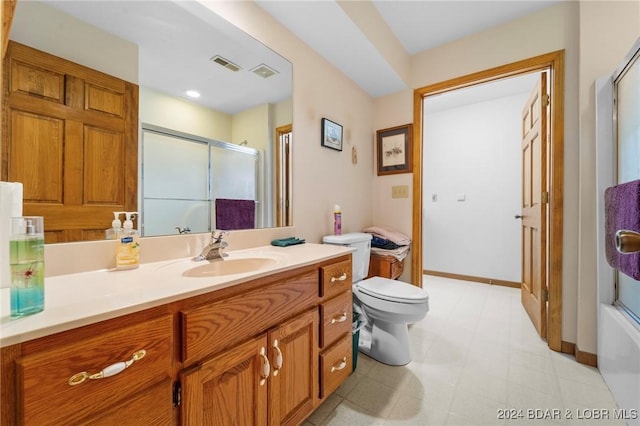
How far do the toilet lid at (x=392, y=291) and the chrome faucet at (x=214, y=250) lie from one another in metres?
0.94

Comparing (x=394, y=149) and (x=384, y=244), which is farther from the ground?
(x=394, y=149)

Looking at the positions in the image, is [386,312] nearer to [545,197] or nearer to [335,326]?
[335,326]

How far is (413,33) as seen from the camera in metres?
2.09

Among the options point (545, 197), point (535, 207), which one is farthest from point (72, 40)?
point (535, 207)

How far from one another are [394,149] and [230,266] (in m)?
1.87

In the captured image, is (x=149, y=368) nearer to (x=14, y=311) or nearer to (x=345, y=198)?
(x=14, y=311)

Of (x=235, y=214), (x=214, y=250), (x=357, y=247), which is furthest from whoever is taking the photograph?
(x=357, y=247)

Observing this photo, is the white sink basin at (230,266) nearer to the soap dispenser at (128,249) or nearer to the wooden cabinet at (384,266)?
the soap dispenser at (128,249)

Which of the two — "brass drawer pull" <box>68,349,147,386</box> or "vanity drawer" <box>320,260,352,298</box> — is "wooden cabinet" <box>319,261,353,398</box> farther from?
"brass drawer pull" <box>68,349,147,386</box>

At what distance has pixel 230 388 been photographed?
791mm

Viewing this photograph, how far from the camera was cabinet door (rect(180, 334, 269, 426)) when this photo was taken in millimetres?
694

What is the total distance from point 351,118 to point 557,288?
1901mm

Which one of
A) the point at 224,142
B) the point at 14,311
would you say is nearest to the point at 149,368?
the point at 14,311

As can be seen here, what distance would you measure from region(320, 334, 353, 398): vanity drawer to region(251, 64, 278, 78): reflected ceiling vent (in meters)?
1.47
